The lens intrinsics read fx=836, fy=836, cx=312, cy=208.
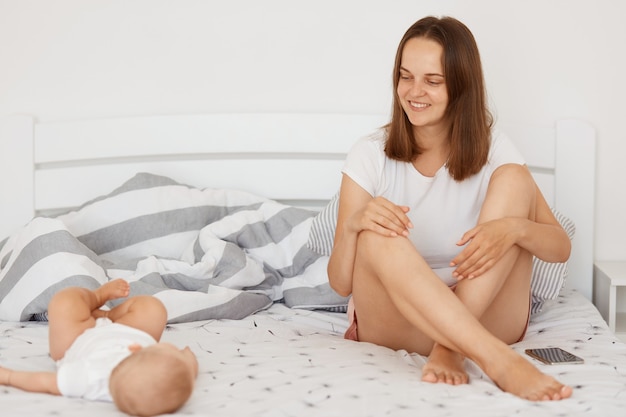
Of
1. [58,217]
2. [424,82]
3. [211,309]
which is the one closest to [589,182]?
[424,82]

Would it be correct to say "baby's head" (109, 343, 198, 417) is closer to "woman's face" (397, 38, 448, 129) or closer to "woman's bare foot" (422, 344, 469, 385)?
"woman's bare foot" (422, 344, 469, 385)

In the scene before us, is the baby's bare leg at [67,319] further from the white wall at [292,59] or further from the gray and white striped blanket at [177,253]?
the white wall at [292,59]

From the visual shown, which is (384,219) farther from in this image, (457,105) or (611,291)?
(611,291)

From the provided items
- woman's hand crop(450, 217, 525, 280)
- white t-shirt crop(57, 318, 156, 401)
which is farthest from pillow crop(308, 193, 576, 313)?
white t-shirt crop(57, 318, 156, 401)

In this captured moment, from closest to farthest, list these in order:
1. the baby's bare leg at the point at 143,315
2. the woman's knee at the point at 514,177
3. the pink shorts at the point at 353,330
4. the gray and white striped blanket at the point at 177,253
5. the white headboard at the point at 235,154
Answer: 1. the baby's bare leg at the point at 143,315
2. the woman's knee at the point at 514,177
3. the pink shorts at the point at 353,330
4. the gray and white striped blanket at the point at 177,253
5. the white headboard at the point at 235,154

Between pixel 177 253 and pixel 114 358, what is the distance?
38.0 inches

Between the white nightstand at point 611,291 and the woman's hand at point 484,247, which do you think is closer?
the woman's hand at point 484,247

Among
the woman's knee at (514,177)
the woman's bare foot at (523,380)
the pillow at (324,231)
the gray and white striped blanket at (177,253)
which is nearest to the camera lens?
the woman's bare foot at (523,380)

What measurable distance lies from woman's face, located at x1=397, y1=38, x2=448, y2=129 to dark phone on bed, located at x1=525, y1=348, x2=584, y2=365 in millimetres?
537

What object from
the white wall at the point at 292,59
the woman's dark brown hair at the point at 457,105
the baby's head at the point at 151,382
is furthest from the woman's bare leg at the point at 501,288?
the white wall at the point at 292,59

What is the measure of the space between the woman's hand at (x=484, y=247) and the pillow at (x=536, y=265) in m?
0.43

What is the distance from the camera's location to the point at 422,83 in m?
1.79

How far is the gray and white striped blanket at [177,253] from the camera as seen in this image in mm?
2006

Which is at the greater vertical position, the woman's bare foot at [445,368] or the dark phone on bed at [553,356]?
the woman's bare foot at [445,368]
